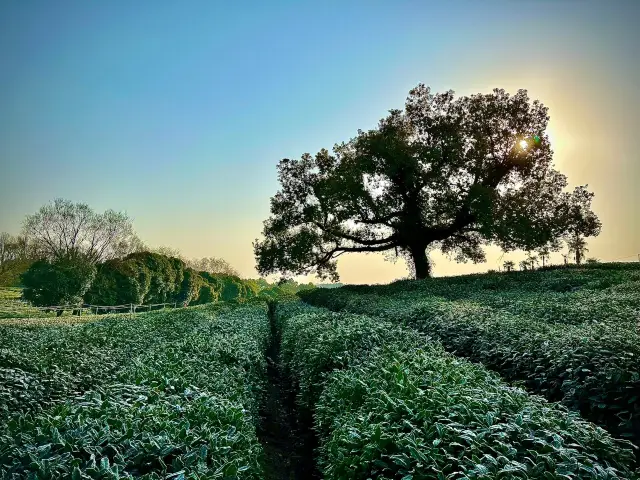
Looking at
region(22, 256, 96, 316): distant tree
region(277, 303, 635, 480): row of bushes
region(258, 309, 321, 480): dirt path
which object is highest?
region(22, 256, 96, 316): distant tree

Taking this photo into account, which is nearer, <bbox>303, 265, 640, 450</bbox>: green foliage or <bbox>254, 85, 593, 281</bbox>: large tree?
<bbox>303, 265, 640, 450</bbox>: green foliage

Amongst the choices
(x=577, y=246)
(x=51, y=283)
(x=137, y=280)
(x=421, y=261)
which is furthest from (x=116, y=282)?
(x=577, y=246)

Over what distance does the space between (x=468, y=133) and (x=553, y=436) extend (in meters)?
27.8

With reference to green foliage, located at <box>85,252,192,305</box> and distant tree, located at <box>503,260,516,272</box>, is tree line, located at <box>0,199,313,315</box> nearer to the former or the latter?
green foliage, located at <box>85,252,192,305</box>

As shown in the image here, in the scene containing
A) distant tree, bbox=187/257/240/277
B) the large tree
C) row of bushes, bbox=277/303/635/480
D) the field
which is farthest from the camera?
distant tree, bbox=187/257/240/277

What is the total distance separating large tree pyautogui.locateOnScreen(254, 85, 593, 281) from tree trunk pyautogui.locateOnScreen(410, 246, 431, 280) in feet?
0.24

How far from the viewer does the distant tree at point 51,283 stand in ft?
121

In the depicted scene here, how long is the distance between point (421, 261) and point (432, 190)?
5617 millimetres

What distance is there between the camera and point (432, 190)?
28.4 meters

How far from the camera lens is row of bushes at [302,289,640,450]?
211 inches

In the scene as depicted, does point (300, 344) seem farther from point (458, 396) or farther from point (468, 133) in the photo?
point (468, 133)

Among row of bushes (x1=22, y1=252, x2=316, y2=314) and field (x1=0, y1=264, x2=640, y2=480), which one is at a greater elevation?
row of bushes (x1=22, y1=252, x2=316, y2=314)

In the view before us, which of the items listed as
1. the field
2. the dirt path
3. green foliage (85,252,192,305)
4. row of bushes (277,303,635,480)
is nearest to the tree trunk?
the field

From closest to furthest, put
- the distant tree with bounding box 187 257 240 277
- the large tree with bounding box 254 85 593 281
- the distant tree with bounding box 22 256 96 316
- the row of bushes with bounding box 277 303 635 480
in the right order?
the row of bushes with bounding box 277 303 635 480
the large tree with bounding box 254 85 593 281
the distant tree with bounding box 22 256 96 316
the distant tree with bounding box 187 257 240 277
